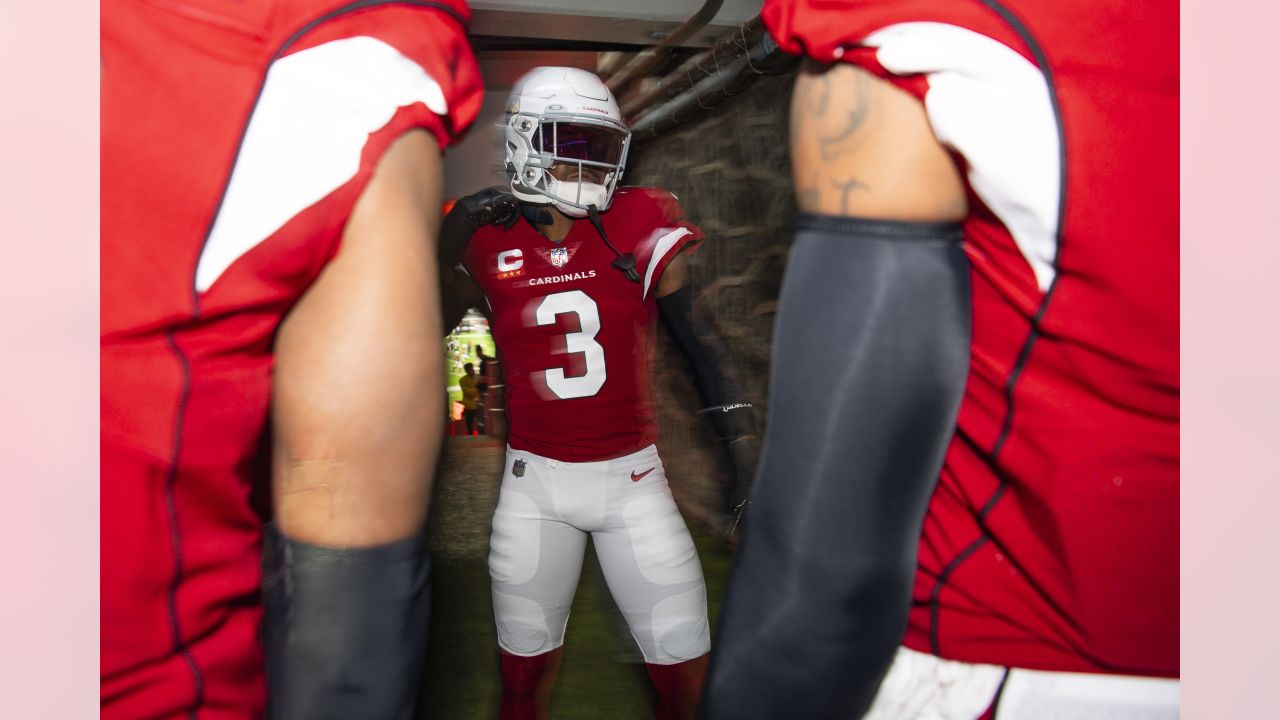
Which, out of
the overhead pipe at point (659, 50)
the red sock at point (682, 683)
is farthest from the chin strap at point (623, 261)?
the red sock at point (682, 683)

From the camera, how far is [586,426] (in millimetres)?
1384

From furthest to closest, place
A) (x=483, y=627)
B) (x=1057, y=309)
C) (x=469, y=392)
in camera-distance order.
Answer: (x=483, y=627), (x=469, y=392), (x=1057, y=309)

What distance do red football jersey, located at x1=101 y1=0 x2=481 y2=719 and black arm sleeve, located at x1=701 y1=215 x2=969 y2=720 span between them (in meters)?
0.33

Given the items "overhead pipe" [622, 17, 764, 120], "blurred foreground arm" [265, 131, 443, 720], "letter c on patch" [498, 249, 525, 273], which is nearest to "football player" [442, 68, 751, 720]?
"letter c on patch" [498, 249, 525, 273]

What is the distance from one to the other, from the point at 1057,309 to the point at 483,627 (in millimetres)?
2193

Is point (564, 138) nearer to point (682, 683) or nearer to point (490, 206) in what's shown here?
point (490, 206)

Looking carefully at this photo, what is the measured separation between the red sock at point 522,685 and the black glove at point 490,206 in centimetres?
73

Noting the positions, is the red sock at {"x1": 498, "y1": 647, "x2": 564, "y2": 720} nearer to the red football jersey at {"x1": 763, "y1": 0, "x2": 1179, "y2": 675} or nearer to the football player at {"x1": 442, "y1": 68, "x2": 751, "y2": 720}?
the football player at {"x1": 442, "y1": 68, "x2": 751, "y2": 720}

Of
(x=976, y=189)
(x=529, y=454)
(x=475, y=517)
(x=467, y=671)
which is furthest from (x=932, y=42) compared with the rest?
(x=475, y=517)

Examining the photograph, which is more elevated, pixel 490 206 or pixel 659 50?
pixel 659 50

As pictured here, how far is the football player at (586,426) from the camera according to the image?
52.8 inches

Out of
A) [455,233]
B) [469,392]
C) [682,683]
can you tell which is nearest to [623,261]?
[455,233]

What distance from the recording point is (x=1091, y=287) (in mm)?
484

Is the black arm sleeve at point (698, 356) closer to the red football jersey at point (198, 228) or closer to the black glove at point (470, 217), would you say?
the black glove at point (470, 217)
